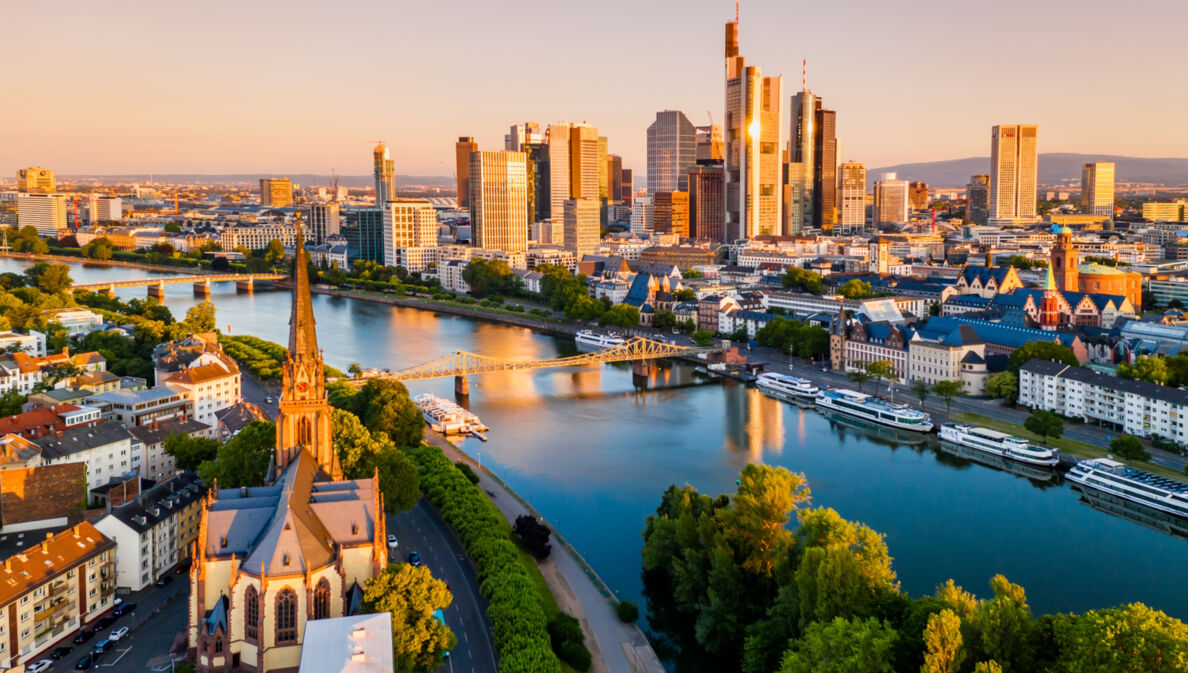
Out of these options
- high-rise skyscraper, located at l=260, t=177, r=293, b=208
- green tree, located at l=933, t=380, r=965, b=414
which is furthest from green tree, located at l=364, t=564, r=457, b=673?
high-rise skyscraper, located at l=260, t=177, r=293, b=208

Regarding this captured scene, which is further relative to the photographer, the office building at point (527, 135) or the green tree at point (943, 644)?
the office building at point (527, 135)

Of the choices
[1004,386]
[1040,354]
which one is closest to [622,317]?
[1004,386]

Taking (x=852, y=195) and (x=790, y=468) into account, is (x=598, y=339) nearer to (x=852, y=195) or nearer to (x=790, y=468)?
(x=790, y=468)

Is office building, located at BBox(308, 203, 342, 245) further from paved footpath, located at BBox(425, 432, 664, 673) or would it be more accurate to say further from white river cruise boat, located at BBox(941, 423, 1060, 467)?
paved footpath, located at BBox(425, 432, 664, 673)

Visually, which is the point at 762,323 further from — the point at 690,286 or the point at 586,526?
the point at 586,526

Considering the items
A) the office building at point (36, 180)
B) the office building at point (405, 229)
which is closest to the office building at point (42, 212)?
the office building at point (36, 180)

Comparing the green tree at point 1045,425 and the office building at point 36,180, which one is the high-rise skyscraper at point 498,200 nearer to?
the green tree at point 1045,425

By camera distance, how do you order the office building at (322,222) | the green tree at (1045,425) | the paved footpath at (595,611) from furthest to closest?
the office building at (322,222) → the green tree at (1045,425) → the paved footpath at (595,611)
